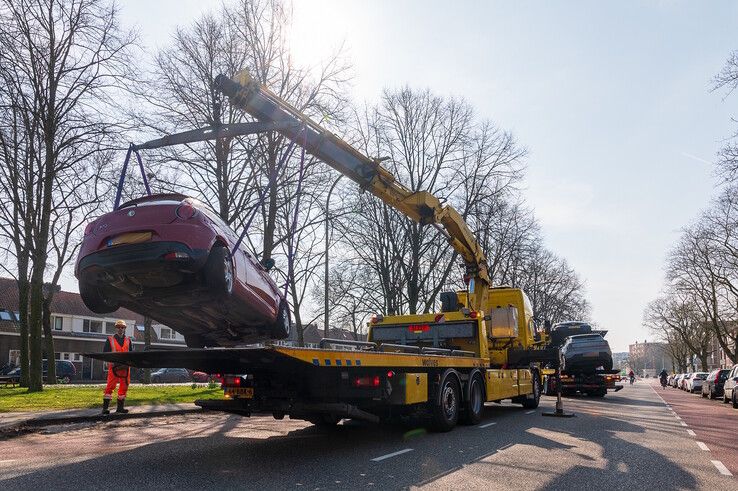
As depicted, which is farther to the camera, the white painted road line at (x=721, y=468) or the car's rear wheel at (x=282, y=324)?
the car's rear wheel at (x=282, y=324)

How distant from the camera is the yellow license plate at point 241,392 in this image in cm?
759

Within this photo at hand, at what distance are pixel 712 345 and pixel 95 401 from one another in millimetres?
85302

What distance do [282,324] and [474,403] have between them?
161 inches

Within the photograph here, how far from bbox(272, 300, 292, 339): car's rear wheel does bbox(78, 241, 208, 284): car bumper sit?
101 inches

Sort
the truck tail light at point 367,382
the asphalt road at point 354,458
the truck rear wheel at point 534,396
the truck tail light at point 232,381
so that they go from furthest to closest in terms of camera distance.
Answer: the truck rear wheel at point 534,396 < the truck tail light at point 367,382 < the truck tail light at point 232,381 < the asphalt road at point 354,458

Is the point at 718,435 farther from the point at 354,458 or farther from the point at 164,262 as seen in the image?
the point at 164,262

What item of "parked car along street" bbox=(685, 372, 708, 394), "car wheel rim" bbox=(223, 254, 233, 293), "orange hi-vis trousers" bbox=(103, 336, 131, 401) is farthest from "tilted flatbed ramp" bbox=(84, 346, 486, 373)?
"parked car along street" bbox=(685, 372, 708, 394)

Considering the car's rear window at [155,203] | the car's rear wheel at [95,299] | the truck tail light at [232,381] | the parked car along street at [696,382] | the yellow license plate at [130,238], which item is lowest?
the parked car along street at [696,382]

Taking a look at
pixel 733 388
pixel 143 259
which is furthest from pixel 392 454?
pixel 733 388

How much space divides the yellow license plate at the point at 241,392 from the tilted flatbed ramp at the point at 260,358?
22 centimetres

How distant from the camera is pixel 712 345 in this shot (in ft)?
267

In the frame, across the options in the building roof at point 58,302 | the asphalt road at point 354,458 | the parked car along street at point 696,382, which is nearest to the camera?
the asphalt road at point 354,458

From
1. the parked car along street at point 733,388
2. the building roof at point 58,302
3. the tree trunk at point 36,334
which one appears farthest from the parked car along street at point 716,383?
the building roof at point 58,302

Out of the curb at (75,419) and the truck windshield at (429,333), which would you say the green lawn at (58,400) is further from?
the truck windshield at (429,333)
